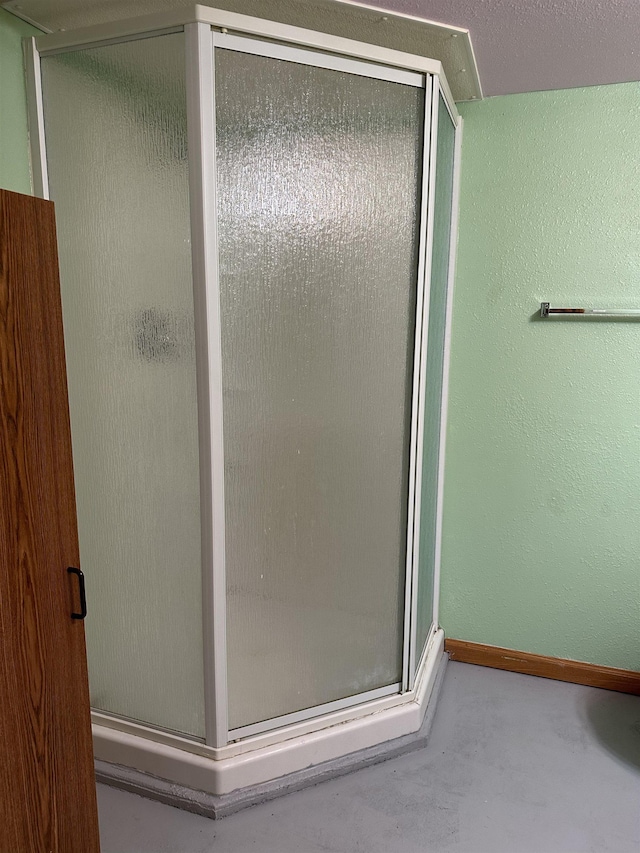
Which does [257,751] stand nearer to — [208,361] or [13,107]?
[208,361]

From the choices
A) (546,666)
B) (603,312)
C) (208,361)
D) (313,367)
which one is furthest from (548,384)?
(208,361)

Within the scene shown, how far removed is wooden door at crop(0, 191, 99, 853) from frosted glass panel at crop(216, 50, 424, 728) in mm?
522

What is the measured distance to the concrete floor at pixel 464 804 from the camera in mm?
1561

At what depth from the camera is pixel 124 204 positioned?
1.50m

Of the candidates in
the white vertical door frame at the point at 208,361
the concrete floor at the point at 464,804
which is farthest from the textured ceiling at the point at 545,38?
the concrete floor at the point at 464,804

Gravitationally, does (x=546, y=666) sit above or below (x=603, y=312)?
below

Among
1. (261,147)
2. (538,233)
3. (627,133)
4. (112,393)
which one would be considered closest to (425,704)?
(112,393)

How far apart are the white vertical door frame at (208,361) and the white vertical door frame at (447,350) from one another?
3.08 feet

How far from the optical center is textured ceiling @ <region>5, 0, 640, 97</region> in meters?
1.42

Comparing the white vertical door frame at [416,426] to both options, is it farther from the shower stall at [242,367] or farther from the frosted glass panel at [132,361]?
the frosted glass panel at [132,361]

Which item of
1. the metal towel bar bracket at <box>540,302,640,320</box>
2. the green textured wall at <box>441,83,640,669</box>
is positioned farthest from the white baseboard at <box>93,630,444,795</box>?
the metal towel bar bracket at <box>540,302,640,320</box>

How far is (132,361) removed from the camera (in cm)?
157

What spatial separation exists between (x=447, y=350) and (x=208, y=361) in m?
0.98

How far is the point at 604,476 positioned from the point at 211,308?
1.45m
